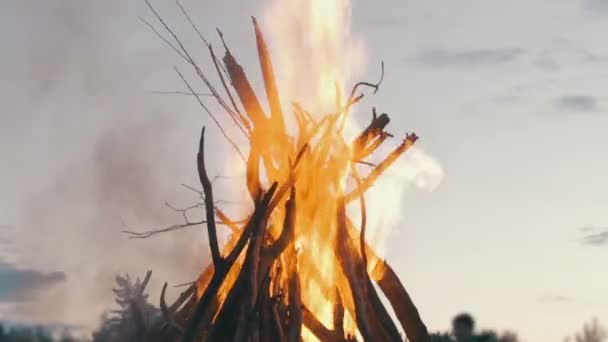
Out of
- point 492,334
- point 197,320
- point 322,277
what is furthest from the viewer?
point 492,334

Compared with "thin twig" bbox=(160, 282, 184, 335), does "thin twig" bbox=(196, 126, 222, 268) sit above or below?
above

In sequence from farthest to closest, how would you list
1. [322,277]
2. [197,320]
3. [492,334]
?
[492,334] < [322,277] < [197,320]

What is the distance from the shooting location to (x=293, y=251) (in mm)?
12766

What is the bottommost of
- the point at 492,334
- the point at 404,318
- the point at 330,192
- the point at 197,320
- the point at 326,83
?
the point at 197,320

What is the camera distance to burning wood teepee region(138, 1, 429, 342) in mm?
12266

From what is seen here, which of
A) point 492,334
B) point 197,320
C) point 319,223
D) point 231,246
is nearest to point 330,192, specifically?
point 319,223

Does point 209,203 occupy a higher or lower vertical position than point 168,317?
higher

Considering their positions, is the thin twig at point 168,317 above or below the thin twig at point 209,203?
below

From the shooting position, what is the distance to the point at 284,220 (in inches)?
496

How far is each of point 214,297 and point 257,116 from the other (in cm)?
217

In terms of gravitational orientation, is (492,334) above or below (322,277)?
above

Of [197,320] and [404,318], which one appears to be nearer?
[197,320]

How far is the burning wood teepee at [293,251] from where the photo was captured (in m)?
12.3

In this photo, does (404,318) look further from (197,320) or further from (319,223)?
(197,320)
